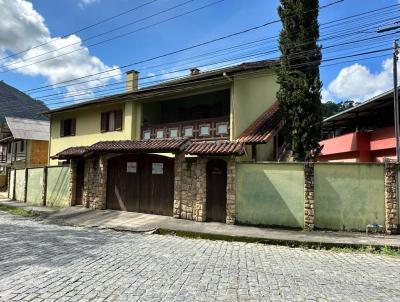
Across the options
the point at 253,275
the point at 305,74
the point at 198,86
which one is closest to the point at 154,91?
the point at 198,86

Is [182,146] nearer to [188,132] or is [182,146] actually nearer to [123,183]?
[123,183]

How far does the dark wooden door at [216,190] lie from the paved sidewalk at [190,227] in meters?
0.41

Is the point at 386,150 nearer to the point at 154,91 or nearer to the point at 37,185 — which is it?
the point at 154,91

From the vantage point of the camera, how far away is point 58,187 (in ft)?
59.0

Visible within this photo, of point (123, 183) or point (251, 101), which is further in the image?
point (251, 101)

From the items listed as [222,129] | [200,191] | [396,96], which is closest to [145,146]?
[200,191]

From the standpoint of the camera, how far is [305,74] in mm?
13391

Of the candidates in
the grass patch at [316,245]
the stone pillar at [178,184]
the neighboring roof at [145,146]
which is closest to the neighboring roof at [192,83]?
the neighboring roof at [145,146]

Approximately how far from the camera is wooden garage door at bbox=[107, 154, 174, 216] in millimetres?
13742

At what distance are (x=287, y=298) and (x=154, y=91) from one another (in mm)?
13664

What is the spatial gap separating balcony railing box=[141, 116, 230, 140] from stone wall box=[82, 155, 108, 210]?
3531 millimetres

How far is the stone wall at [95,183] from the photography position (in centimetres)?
1537

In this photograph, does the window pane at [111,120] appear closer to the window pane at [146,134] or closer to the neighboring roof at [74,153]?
the window pane at [146,134]

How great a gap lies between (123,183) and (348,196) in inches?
354
